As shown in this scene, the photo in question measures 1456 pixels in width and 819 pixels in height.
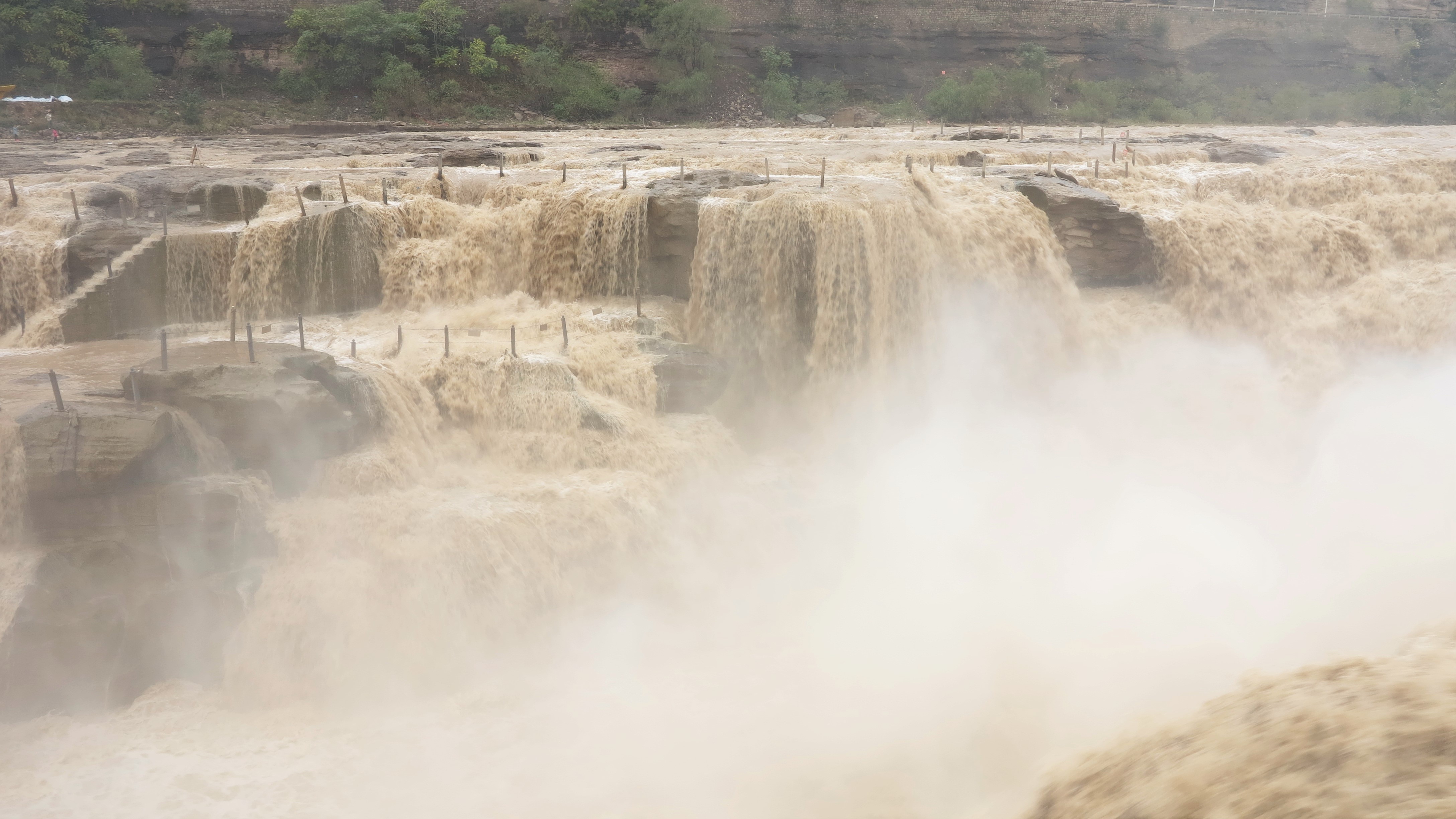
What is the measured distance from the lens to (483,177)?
1347cm

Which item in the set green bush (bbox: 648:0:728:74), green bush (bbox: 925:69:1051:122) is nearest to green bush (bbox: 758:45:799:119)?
green bush (bbox: 648:0:728:74)

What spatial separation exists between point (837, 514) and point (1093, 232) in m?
6.11

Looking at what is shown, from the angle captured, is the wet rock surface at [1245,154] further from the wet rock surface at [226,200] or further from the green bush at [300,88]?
the green bush at [300,88]

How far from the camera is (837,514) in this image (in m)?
9.99

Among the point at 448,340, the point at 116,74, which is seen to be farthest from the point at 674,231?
the point at 116,74

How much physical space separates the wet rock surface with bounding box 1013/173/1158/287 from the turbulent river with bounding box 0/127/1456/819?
0.25 meters

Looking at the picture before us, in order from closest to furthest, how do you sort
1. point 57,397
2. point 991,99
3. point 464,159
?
1. point 57,397
2. point 464,159
3. point 991,99

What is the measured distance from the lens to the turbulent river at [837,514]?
20.4 feet

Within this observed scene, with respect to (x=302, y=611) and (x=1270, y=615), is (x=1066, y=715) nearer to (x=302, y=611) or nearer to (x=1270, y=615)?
(x=1270, y=615)

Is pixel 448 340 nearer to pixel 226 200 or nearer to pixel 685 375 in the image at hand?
pixel 685 375

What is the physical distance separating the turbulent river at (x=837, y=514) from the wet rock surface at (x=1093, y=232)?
0.82 feet

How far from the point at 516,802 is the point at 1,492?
4525 mm

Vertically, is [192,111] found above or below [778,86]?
below

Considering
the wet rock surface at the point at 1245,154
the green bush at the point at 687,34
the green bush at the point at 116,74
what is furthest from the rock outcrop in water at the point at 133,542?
the green bush at the point at 687,34
